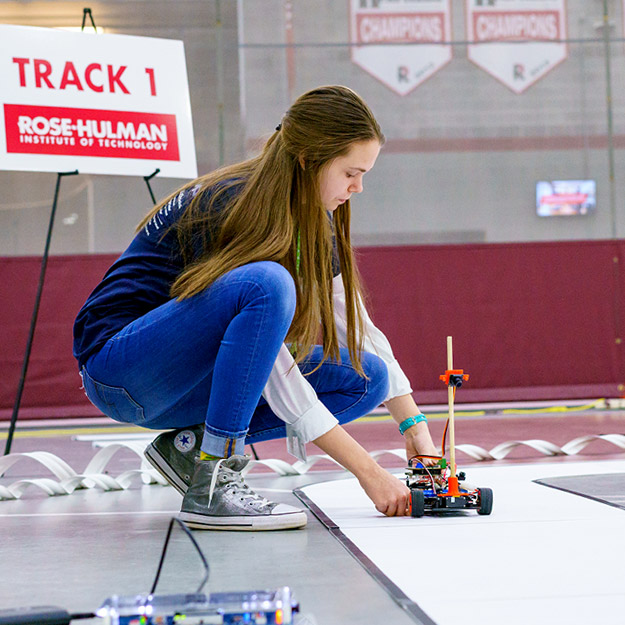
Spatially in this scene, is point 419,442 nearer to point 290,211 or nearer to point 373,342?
point 373,342

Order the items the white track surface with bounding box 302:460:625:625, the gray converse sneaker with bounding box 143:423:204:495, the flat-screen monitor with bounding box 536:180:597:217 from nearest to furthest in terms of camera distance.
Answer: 1. the white track surface with bounding box 302:460:625:625
2. the gray converse sneaker with bounding box 143:423:204:495
3. the flat-screen monitor with bounding box 536:180:597:217

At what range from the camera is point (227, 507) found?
1.59 metres

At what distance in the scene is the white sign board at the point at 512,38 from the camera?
5938mm

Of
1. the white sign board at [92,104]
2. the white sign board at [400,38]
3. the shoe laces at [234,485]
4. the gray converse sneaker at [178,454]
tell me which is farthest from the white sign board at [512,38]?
the shoe laces at [234,485]

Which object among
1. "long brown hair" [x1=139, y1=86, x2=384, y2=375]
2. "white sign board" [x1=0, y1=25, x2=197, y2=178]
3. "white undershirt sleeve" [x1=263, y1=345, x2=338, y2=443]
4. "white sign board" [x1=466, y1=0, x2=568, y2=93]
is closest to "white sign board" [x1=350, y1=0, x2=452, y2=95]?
"white sign board" [x1=466, y1=0, x2=568, y2=93]

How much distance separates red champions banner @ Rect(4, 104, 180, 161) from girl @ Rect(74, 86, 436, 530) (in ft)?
5.38

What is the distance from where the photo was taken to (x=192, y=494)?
1613 mm

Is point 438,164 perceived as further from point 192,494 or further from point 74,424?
point 192,494

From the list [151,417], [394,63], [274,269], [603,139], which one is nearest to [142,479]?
[151,417]

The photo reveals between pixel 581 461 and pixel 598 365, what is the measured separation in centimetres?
313

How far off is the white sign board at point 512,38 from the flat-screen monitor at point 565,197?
0.70 metres

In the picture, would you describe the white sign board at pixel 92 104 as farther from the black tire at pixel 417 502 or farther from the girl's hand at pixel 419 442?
the black tire at pixel 417 502

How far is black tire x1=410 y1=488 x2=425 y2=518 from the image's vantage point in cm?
161

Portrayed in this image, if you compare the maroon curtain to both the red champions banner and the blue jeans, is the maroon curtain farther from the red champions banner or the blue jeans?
the blue jeans
